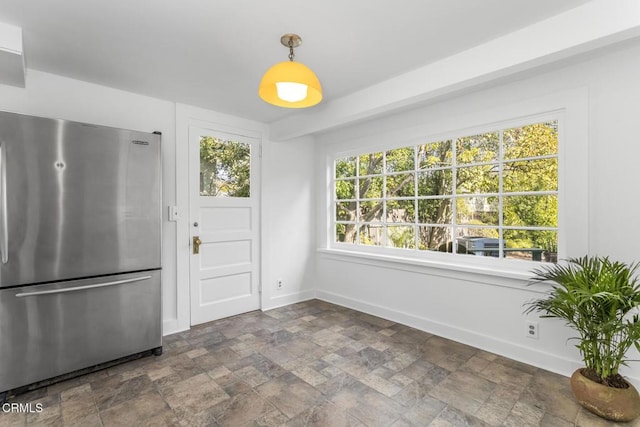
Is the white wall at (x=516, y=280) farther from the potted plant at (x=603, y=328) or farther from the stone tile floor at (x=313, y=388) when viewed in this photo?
the potted plant at (x=603, y=328)

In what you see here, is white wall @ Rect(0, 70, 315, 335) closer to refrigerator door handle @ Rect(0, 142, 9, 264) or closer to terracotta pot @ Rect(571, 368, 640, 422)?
refrigerator door handle @ Rect(0, 142, 9, 264)

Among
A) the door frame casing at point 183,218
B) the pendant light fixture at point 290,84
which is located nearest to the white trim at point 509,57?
the pendant light fixture at point 290,84

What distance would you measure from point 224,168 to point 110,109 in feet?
3.99

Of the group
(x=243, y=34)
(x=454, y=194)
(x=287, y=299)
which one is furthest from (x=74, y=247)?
(x=454, y=194)

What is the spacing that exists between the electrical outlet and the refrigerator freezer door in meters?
3.14

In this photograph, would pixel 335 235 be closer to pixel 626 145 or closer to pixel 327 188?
pixel 327 188

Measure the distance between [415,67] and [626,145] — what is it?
5.05ft

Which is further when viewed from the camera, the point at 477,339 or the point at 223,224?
the point at 223,224

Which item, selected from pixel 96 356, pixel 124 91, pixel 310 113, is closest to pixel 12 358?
pixel 96 356

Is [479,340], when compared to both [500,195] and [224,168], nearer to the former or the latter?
[500,195]

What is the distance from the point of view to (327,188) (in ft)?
14.4

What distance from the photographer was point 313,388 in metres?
2.24

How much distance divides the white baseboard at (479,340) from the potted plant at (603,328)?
0.40m

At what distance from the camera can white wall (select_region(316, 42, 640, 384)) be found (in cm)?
214
